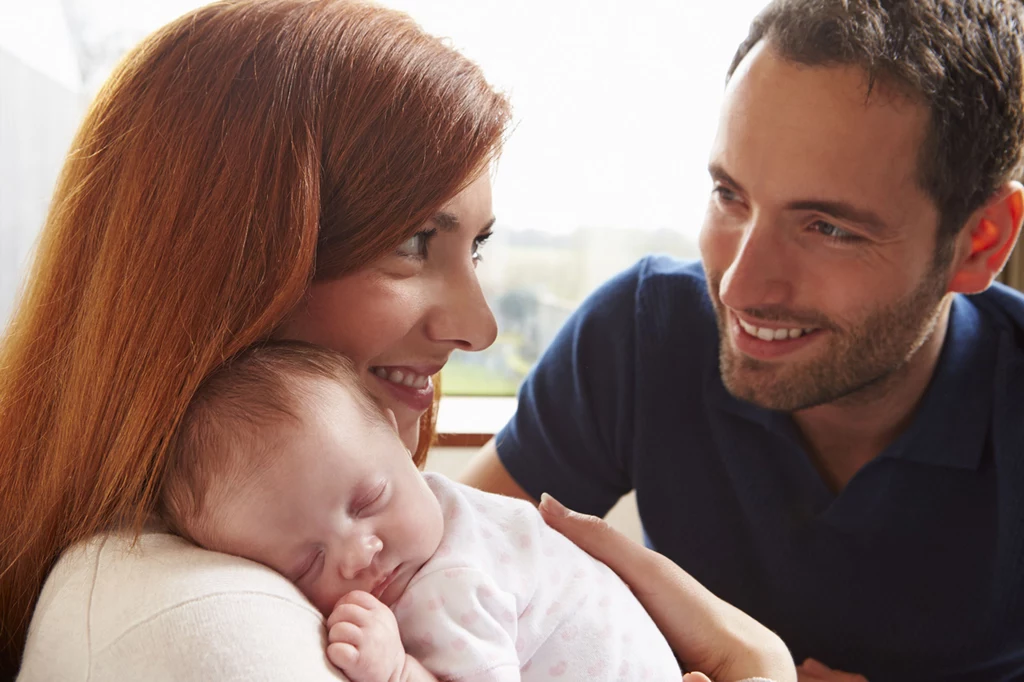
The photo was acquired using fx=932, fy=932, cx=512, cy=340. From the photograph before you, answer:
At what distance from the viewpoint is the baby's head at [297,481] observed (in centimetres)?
89

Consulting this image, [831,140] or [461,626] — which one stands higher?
[831,140]

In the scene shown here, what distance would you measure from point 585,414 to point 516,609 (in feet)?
2.87

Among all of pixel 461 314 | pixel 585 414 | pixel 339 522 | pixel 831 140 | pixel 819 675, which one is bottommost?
pixel 819 675

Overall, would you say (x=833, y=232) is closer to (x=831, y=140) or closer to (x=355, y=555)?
(x=831, y=140)

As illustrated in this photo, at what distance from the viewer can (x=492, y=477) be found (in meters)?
1.90

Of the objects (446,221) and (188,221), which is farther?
(446,221)

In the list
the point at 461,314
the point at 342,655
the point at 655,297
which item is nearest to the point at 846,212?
the point at 655,297

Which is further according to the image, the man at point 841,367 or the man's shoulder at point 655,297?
the man's shoulder at point 655,297

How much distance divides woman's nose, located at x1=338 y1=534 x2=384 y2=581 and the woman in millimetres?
64

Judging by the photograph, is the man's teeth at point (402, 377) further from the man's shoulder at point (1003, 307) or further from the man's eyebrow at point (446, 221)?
the man's shoulder at point (1003, 307)

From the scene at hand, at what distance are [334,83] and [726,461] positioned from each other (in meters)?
1.10

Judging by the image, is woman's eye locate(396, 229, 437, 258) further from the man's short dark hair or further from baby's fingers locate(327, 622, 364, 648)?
the man's short dark hair

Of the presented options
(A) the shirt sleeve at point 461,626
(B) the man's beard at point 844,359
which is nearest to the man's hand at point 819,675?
(B) the man's beard at point 844,359

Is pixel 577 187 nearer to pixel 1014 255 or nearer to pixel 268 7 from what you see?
pixel 1014 255
